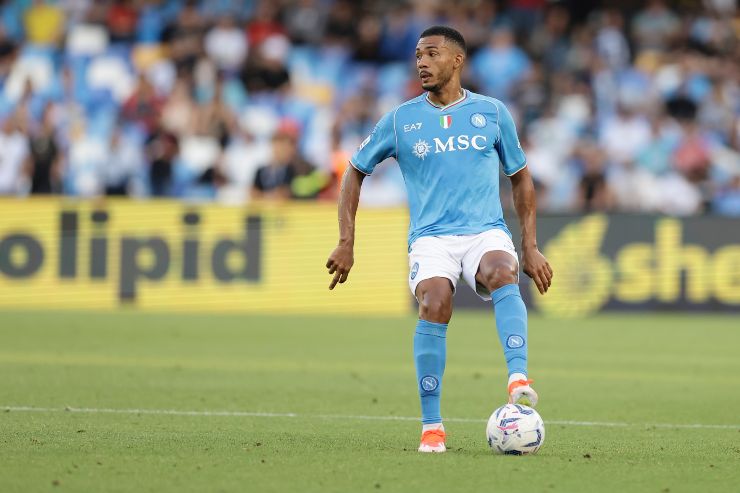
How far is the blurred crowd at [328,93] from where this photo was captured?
20.6m

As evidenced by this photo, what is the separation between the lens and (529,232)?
758cm

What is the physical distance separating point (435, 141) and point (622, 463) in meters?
1.99

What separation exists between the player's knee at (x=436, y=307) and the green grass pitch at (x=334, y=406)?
699 millimetres

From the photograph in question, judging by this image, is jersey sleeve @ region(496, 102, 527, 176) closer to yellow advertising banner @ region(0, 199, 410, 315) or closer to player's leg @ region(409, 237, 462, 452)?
player's leg @ region(409, 237, 462, 452)

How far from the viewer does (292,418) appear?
8797 mm

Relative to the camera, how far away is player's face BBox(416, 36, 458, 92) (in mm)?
7562

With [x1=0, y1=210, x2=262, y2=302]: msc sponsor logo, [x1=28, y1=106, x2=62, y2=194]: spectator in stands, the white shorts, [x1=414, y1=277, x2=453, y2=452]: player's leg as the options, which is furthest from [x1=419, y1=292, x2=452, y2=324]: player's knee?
[x1=28, y1=106, x2=62, y2=194]: spectator in stands

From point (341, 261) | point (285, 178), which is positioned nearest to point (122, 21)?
point (285, 178)

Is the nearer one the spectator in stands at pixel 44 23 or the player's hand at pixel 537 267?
the player's hand at pixel 537 267

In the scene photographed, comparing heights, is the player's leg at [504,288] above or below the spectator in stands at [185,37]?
below

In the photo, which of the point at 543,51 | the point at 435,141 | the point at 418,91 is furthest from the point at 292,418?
the point at 543,51

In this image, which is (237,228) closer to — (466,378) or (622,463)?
(466,378)

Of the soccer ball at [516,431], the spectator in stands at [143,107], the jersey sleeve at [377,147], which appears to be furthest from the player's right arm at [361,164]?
the spectator in stands at [143,107]

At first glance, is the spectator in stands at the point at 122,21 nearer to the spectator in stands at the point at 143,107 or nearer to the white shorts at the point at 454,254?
the spectator in stands at the point at 143,107
